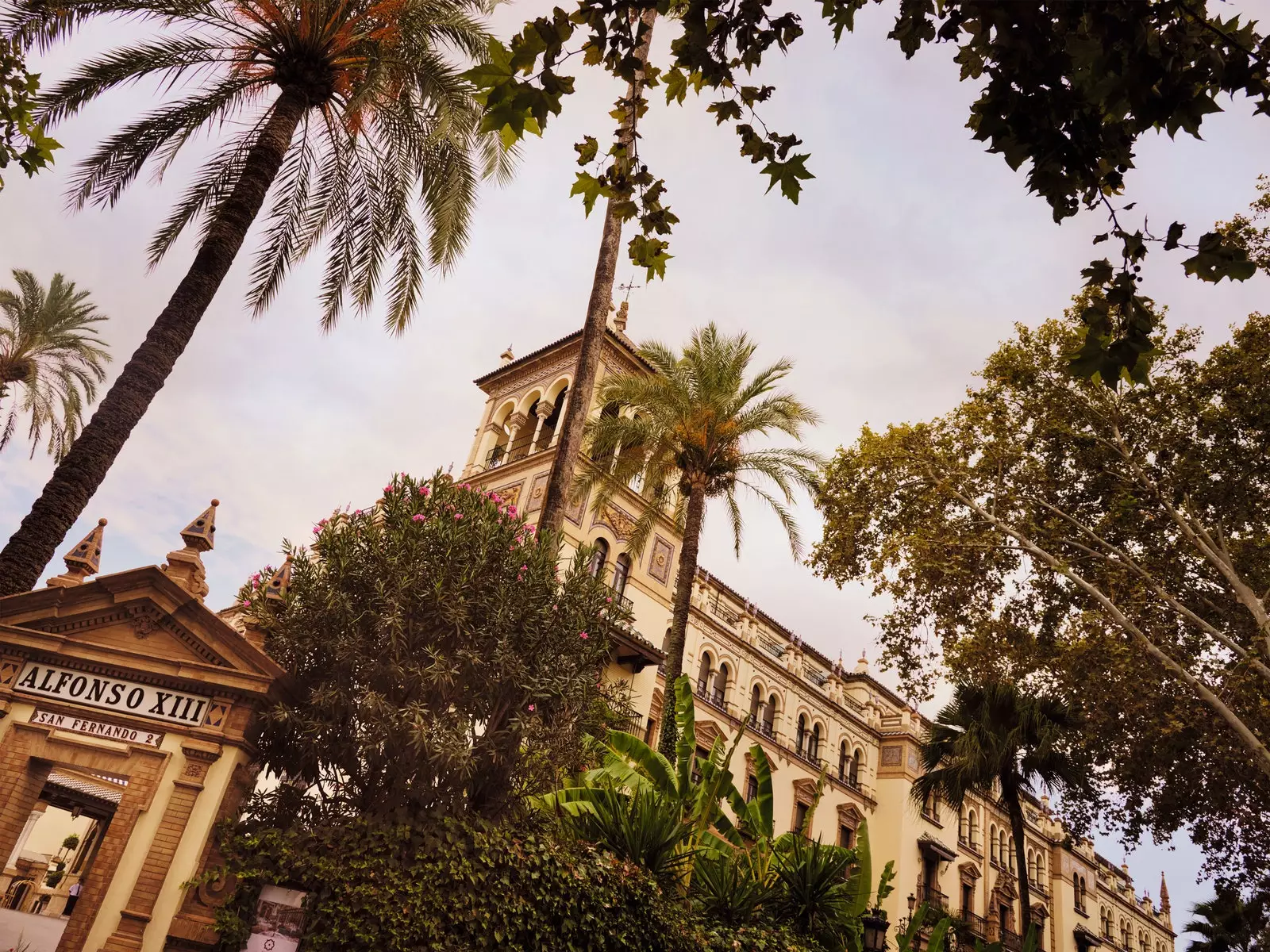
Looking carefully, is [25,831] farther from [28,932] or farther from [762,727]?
[762,727]

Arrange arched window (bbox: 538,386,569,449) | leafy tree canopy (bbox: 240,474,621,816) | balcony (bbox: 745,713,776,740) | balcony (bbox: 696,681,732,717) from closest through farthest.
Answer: leafy tree canopy (bbox: 240,474,621,816) < arched window (bbox: 538,386,569,449) < balcony (bbox: 696,681,732,717) < balcony (bbox: 745,713,776,740)

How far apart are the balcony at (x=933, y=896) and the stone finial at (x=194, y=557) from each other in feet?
115

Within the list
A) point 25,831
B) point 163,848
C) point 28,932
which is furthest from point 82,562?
point 25,831

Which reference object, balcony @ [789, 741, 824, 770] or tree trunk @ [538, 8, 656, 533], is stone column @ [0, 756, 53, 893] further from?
balcony @ [789, 741, 824, 770]

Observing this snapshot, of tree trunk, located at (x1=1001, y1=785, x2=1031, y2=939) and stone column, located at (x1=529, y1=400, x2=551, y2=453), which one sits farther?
stone column, located at (x1=529, y1=400, x2=551, y2=453)

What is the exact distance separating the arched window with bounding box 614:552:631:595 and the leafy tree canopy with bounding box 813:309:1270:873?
10.7m

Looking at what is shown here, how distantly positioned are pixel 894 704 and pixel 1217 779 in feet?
79.8

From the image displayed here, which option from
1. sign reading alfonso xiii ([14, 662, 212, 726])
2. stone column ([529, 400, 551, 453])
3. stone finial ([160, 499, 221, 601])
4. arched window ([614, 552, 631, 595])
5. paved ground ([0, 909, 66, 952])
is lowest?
paved ground ([0, 909, 66, 952])

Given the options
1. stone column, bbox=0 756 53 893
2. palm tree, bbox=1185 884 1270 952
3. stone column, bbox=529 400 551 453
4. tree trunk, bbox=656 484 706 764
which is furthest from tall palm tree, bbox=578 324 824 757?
palm tree, bbox=1185 884 1270 952

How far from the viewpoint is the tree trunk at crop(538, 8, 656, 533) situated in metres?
14.4

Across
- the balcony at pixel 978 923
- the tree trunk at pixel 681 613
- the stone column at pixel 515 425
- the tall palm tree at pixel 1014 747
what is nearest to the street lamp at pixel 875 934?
the tree trunk at pixel 681 613

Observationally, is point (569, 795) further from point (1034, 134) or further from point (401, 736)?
point (1034, 134)

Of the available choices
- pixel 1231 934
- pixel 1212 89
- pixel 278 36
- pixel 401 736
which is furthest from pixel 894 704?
pixel 1212 89

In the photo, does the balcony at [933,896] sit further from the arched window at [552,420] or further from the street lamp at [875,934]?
the street lamp at [875,934]
